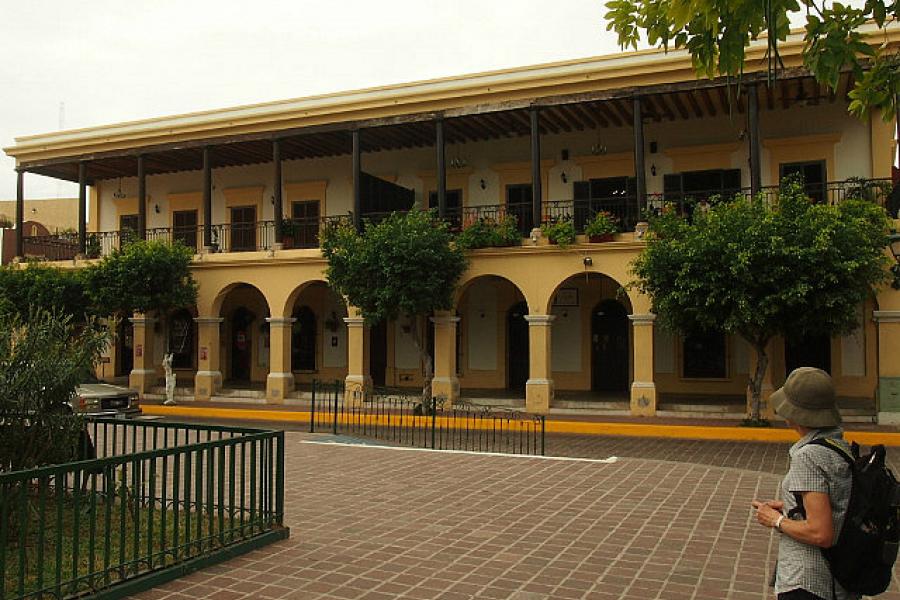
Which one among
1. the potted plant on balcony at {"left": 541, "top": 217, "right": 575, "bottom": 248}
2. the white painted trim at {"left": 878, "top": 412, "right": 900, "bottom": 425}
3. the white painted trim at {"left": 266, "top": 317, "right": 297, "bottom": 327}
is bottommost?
the white painted trim at {"left": 878, "top": 412, "right": 900, "bottom": 425}

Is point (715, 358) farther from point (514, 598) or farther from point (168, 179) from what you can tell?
point (168, 179)

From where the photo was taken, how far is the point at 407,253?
17.3m

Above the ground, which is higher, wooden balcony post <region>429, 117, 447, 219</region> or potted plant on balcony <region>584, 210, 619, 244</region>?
wooden balcony post <region>429, 117, 447, 219</region>

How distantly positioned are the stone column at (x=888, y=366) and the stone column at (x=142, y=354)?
18.6 m

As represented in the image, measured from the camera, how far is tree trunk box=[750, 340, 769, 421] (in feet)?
50.5

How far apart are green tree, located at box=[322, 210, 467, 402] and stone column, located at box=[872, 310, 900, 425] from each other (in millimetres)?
9031

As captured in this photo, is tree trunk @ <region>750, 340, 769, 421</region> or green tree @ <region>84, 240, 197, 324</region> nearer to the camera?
tree trunk @ <region>750, 340, 769, 421</region>

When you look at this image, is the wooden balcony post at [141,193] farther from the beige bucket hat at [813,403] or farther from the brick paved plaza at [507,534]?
the beige bucket hat at [813,403]

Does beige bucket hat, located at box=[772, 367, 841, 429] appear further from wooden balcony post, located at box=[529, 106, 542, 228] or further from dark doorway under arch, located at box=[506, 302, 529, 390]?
dark doorway under arch, located at box=[506, 302, 529, 390]

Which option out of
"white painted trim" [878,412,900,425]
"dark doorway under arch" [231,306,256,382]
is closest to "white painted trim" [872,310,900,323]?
"white painted trim" [878,412,900,425]

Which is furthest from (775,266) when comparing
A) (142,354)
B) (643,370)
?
(142,354)

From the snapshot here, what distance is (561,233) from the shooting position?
17.9m

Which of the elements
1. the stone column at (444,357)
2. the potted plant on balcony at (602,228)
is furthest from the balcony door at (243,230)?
the potted plant on balcony at (602,228)

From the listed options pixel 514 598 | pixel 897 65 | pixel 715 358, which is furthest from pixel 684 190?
pixel 514 598
